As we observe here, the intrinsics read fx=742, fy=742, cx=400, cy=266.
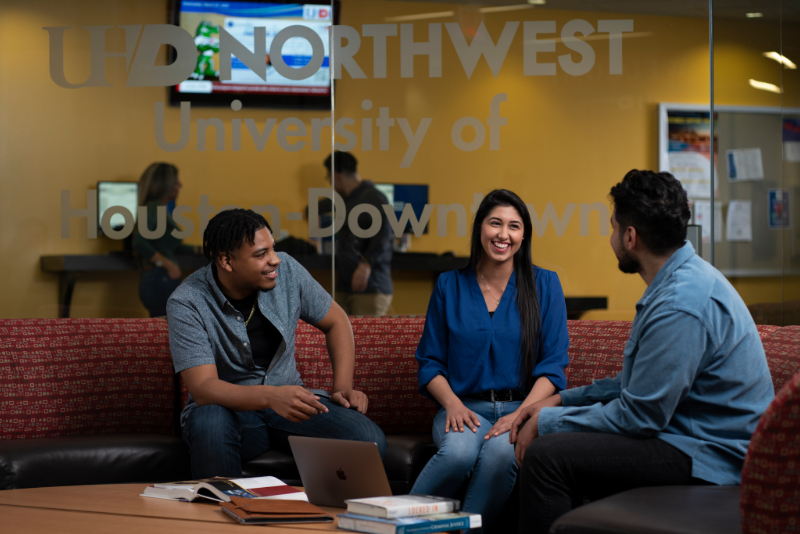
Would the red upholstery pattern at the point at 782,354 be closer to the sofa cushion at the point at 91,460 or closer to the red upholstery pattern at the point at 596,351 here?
the red upholstery pattern at the point at 596,351

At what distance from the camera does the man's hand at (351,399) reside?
2.57 metres

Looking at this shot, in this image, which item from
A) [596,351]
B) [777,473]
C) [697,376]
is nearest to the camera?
[777,473]

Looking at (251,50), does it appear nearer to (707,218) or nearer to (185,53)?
(185,53)

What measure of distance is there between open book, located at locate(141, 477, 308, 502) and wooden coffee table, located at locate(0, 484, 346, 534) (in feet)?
0.08

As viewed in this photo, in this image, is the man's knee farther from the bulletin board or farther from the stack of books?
the bulletin board

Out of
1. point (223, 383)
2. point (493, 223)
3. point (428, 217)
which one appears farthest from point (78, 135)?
point (493, 223)

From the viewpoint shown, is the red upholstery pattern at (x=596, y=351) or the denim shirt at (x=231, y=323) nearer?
the denim shirt at (x=231, y=323)

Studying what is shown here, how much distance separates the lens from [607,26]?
402 centimetres

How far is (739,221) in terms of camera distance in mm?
4117

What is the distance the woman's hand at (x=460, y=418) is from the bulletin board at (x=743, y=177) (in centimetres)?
231

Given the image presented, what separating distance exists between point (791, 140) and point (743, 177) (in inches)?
13.4

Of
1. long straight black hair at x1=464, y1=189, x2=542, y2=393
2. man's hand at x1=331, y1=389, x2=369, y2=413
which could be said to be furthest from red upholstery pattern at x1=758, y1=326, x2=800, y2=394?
man's hand at x1=331, y1=389, x2=369, y2=413

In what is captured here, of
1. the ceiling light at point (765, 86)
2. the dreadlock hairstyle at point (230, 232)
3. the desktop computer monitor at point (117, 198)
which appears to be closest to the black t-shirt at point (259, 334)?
the dreadlock hairstyle at point (230, 232)

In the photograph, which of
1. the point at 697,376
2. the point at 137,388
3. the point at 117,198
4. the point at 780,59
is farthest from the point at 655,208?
the point at 117,198
